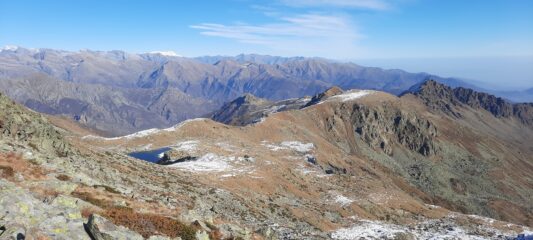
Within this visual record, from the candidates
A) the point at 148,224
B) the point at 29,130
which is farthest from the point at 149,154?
the point at 148,224

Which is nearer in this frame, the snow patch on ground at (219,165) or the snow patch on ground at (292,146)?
the snow patch on ground at (219,165)

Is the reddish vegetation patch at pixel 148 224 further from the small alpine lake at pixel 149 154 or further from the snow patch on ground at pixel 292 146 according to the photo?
the snow patch on ground at pixel 292 146

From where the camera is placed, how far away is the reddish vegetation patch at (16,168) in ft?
107

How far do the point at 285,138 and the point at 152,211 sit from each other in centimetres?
12095

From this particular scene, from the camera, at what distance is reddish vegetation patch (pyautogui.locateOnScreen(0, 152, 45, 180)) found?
107 ft

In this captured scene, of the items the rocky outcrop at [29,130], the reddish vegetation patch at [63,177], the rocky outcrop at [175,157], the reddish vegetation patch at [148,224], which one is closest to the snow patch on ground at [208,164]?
the rocky outcrop at [175,157]

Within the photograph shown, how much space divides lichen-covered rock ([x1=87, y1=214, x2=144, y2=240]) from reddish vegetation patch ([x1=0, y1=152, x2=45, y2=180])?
13100mm

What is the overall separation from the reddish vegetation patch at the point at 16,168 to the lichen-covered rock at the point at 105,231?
516 inches

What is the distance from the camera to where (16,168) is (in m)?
34.3

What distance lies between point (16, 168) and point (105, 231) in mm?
16161

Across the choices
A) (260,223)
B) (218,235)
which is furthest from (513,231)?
(218,235)

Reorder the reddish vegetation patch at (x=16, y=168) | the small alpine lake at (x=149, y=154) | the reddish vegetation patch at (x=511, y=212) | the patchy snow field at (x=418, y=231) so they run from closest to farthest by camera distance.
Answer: the reddish vegetation patch at (x=16, y=168), the patchy snow field at (x=418, y=231), the small alpine lake at (x=149, y=154), the reddish vegetation patch at (x=511, y=212)

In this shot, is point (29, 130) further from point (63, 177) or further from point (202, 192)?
point (202, 192)

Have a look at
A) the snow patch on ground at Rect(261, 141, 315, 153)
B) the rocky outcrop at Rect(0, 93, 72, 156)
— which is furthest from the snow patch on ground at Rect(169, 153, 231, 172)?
the snow patch on ground at Rect(261, 141, 315, 153)
